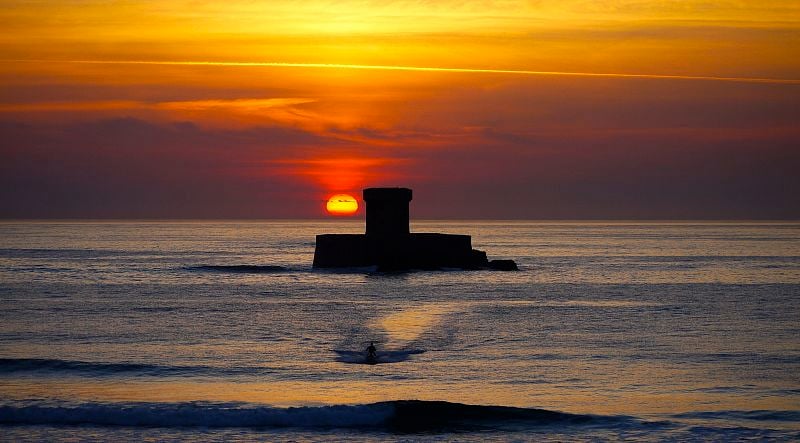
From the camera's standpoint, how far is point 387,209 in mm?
71750

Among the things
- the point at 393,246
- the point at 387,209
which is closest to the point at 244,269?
the point at 393,246

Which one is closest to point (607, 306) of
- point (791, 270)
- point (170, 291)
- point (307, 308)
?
point (307, 308)

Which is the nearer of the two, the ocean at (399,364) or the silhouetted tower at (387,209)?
the ocean at (399,364)

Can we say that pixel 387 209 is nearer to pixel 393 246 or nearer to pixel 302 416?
pixel 393 246

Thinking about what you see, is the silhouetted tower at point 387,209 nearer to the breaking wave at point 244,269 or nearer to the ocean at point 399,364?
the ocean at point 399,364

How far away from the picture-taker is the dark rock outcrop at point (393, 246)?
7188 centimetres

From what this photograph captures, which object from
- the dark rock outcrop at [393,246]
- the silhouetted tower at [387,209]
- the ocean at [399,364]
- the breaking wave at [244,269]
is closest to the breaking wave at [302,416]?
the ocean at [399,364]

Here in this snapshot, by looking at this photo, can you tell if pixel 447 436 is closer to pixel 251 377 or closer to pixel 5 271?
pixel 251 377

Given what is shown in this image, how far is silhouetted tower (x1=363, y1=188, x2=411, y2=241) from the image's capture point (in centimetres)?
7150

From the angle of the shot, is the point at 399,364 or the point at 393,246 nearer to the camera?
the point at 399,364

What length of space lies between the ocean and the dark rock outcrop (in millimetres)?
8284

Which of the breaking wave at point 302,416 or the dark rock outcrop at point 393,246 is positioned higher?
the dark rock outcrop at point 393,246

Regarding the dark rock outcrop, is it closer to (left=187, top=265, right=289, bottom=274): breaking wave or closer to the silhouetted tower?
the silhouetted tower

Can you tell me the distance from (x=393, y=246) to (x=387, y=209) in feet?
12.0
